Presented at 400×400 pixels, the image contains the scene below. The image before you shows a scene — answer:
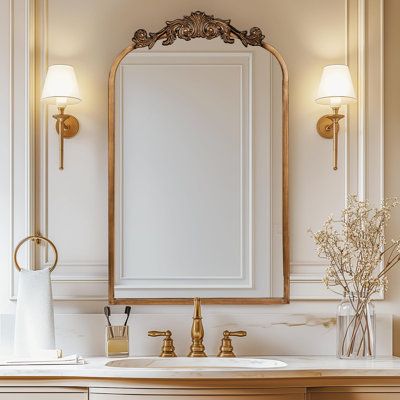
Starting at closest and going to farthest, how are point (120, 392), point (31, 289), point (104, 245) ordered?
point (120, 392) < point (31, 289) < point (104, 245)

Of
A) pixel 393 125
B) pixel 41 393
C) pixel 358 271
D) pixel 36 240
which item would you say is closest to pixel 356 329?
pixel 358 271

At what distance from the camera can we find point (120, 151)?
2738mm

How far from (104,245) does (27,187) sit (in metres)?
0.34

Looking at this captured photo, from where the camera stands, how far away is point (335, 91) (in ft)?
8.79

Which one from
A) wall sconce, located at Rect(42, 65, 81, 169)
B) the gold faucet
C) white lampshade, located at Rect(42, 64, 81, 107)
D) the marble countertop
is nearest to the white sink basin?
the gold faucet

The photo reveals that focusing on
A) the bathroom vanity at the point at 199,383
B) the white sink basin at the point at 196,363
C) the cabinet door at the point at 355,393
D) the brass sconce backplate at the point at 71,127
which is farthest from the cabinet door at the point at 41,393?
the brass sconce backplate at the point at 71,127

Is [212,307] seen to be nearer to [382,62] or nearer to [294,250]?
[294,250]

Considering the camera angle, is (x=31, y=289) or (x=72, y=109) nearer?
(x=31, y=289)

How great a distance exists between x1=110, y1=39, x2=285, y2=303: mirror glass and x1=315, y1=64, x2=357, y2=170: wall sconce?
16 cm

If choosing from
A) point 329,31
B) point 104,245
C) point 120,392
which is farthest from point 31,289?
point 329,31

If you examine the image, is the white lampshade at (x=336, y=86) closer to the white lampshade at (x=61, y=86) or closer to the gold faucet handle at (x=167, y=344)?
the white lampshade at (x=61, y=86)

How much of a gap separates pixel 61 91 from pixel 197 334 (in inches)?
38.0

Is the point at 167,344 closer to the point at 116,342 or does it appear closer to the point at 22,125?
the point at 116,342

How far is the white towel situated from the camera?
2.55m
